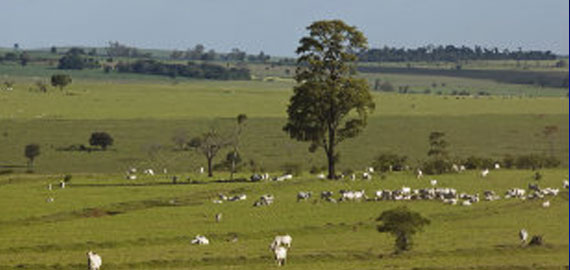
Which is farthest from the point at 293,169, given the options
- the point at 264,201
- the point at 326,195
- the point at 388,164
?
the point at 264,201

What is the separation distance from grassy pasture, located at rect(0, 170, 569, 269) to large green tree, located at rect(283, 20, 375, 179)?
10.3 ft

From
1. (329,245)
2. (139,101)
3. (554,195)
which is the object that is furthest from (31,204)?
(139,101)

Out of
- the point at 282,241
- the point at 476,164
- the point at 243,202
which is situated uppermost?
the point at 282,241

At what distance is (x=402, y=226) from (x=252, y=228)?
24.9 feet

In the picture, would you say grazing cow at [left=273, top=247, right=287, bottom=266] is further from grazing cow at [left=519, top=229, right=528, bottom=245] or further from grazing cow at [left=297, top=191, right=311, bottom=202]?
grazing cow at [left=297, top=191, right=311, bottom=202]

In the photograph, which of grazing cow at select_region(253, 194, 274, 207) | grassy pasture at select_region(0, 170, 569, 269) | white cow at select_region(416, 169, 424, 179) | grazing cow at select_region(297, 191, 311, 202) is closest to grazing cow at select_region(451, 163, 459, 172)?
white cow at select_region(416, 169, 424, 179)

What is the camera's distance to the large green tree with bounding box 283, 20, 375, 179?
5962 centimetres

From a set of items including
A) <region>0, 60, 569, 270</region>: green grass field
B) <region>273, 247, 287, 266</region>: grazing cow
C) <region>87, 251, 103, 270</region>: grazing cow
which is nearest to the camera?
<region>87, 251, 103, 270</region>: grazing cow

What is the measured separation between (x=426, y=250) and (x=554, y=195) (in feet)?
62.6

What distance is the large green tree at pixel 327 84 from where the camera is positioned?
5962 centimetres

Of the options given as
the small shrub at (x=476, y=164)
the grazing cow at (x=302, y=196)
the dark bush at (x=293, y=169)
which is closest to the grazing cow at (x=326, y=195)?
the grazing cow at (x=302, y=196)

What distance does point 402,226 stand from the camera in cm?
3691

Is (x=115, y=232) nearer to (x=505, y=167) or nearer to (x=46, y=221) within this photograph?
(x=46, y=221)

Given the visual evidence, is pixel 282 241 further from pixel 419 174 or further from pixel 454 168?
pixel 454 168
